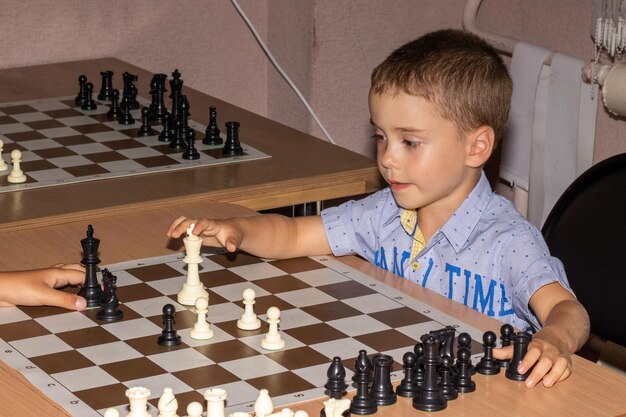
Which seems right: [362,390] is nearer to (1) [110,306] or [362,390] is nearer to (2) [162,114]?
(1) [110,306]

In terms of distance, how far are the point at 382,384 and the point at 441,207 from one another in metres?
0.74

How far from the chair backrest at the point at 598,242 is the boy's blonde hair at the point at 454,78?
0.92ft

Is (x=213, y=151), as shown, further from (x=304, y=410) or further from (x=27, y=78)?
(x=304, y=410)

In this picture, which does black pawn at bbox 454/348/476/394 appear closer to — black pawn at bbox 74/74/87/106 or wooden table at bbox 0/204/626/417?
wooden table at bbox 0/204/626/417

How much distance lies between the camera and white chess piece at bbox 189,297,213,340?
1.83 metres

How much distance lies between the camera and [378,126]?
2180mm

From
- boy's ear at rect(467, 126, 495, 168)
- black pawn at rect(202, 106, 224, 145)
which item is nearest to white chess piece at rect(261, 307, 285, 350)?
boy's ear at rect(467, 126, 495, 168)

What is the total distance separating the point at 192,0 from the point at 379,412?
8.95ft

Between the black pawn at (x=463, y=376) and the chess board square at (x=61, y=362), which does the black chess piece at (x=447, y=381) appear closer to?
the black pawn at (x=463, y=376)

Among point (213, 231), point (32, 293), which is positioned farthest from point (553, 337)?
point (32, 293)

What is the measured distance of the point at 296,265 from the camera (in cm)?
221

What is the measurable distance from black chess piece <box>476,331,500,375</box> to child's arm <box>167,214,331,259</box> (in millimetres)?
564

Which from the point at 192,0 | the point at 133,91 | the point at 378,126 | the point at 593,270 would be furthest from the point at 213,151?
the point at 192,0

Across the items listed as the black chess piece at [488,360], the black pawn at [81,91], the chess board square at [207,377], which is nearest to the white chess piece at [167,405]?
the chess board square at [207,377]
